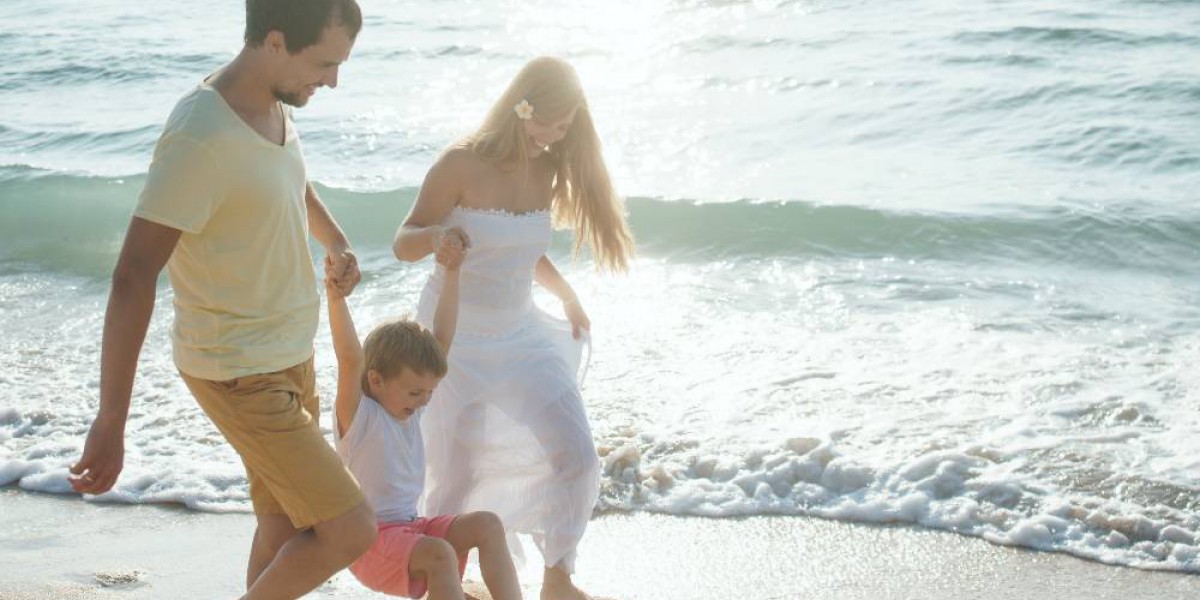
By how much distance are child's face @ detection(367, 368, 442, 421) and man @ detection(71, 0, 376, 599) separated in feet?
1.41

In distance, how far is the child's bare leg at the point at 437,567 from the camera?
382 centimetres

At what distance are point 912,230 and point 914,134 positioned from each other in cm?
278

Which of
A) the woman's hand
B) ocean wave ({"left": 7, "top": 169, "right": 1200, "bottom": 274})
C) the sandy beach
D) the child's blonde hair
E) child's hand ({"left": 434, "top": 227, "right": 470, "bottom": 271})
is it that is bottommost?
ocean wave ({"left": 7, "top": 169, "right": 1200, "bottom": 274})

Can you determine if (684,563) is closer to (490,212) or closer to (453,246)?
(490,212)

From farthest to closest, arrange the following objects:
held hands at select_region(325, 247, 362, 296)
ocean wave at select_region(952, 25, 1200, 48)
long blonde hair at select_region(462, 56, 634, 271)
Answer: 1. ocean wave at select_region(952, 25, 1200, 48)
2. long blonde hair at select_region(462, 56, 634, 271)
3. held hands at select_region(325, 247, 362, 296)

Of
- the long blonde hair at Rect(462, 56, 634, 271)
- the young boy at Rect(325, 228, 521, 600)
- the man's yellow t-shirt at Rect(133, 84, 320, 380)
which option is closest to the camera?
the man's yellow t-shirt at Rect(133, 84, 320, 380)

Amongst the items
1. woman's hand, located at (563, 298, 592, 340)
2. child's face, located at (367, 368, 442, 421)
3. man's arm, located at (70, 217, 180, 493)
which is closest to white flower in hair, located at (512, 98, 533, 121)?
woman's hand, located at (563, 298, 592, 340)

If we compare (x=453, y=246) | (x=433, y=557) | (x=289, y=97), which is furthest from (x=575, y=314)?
(x=289, y=97)

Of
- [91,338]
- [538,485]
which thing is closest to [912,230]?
[91,338]

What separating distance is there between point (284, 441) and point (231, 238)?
19.3 inches

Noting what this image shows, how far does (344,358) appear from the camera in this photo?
12.6ft

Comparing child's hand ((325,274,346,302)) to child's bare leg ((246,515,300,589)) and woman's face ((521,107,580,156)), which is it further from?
woman's face ((521,107,580,156))

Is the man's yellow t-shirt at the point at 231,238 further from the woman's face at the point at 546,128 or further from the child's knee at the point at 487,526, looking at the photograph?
the woman's face at the point at 546,128

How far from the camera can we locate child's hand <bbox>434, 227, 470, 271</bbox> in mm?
4047
